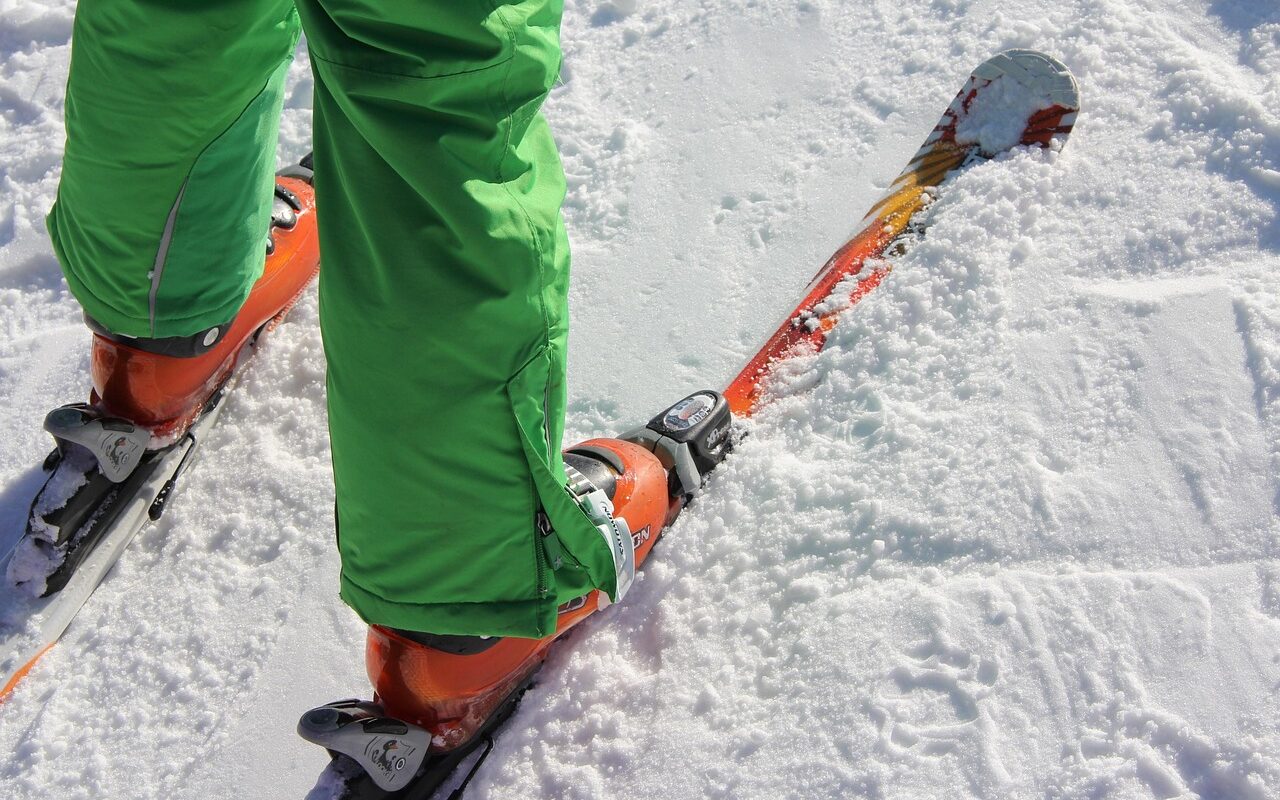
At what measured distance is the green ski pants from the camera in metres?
0.99

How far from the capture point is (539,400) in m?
1.18

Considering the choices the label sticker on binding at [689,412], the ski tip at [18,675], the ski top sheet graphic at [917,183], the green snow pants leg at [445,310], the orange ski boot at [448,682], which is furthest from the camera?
the ski top sheet graphic at [917,183]

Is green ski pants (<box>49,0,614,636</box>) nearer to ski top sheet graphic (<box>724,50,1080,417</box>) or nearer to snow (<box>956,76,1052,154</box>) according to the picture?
ski top sheet graphic (<box>724,50,1080,417</box>)

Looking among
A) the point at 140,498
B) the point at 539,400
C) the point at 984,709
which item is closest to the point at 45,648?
the point at 140,498

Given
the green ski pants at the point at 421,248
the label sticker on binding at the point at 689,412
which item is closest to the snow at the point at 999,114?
the label sticker on binding at the point at 689,412

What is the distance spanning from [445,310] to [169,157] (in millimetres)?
765

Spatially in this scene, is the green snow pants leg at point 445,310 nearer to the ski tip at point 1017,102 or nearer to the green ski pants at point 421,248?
the green ski pants at point 421,248

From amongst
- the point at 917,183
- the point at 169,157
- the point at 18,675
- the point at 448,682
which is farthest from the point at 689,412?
the point at 18,675

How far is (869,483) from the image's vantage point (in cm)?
171

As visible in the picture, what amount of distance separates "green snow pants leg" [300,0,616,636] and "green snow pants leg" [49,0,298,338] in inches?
20.0

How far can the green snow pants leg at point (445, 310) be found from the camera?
0.98 m

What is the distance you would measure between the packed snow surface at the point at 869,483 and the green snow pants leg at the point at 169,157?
15.6 inches

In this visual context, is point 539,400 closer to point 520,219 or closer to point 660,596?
point 520,219

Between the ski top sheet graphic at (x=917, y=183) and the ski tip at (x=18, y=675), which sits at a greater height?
the ski top sheet graphic at (x=917, y=183)
